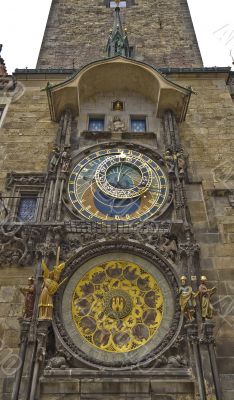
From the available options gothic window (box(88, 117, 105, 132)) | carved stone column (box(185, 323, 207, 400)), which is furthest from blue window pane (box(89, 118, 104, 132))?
carved stone column (box(185, 323, 207, 400))

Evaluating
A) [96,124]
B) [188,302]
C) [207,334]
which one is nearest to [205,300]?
[188,302]

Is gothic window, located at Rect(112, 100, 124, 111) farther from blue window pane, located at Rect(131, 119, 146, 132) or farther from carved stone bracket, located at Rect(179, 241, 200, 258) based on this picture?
carved stone bracket, located at Rect(179, 241, 200, 258)

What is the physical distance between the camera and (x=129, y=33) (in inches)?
704

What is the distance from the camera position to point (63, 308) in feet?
27.2

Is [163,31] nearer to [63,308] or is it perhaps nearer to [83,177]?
[83,177]

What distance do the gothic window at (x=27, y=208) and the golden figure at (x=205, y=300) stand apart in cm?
444

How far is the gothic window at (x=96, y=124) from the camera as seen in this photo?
12.2 metres

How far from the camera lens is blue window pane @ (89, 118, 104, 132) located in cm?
1221

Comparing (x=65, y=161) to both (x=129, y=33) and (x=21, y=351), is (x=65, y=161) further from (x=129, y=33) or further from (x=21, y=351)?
(x=129, y=33)

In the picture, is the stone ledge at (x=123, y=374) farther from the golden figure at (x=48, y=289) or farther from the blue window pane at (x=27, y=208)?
the blue window pane at (x=27, y=208)

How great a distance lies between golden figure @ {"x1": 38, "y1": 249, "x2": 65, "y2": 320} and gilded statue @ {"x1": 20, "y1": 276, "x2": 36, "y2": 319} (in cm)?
17

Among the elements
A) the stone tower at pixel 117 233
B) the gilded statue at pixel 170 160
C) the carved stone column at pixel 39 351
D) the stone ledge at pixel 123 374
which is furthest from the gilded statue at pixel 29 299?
the gilded statue at pixel 170 160

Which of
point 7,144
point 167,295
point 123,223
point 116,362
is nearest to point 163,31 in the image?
point 7,144

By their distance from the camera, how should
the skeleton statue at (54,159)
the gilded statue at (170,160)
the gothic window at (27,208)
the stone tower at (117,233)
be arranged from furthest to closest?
the skeleton statue at (54,159)
the gilded statue at (170,160)
the gothic window at (27,208)
the stone tower at (117,233)
